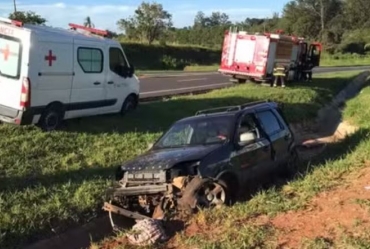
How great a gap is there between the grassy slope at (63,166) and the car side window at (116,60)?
122 centimetres

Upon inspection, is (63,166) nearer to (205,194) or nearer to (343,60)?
(205,194)

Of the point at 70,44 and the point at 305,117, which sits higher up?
the point at 70,44

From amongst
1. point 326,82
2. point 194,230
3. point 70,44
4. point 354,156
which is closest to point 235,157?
point 194,230

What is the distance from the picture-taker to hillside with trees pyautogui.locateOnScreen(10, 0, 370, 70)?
161ft

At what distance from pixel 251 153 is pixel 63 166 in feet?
11.5

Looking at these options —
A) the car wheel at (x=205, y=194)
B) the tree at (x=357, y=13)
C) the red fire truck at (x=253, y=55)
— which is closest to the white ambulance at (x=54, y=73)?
the car wheel at (x=205, y=194)

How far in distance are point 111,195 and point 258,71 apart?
2120 centimetres

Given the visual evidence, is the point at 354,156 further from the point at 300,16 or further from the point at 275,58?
the point at 300,16

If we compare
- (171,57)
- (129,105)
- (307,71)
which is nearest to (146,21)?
(171,57)

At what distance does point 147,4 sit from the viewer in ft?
207

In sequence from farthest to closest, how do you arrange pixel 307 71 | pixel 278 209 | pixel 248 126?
pixel 307 71 → pixel 248 126 → pixel 278 209

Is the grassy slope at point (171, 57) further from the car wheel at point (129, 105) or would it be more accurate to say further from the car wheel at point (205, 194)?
the car wheel at point (205, 194)

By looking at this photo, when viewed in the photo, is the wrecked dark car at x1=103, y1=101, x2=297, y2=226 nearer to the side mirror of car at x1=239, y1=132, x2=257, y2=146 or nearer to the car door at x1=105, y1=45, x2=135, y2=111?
the side mirror of car at x1=239, y1=132, x2=257, y2=146

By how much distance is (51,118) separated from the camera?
1257 cm
